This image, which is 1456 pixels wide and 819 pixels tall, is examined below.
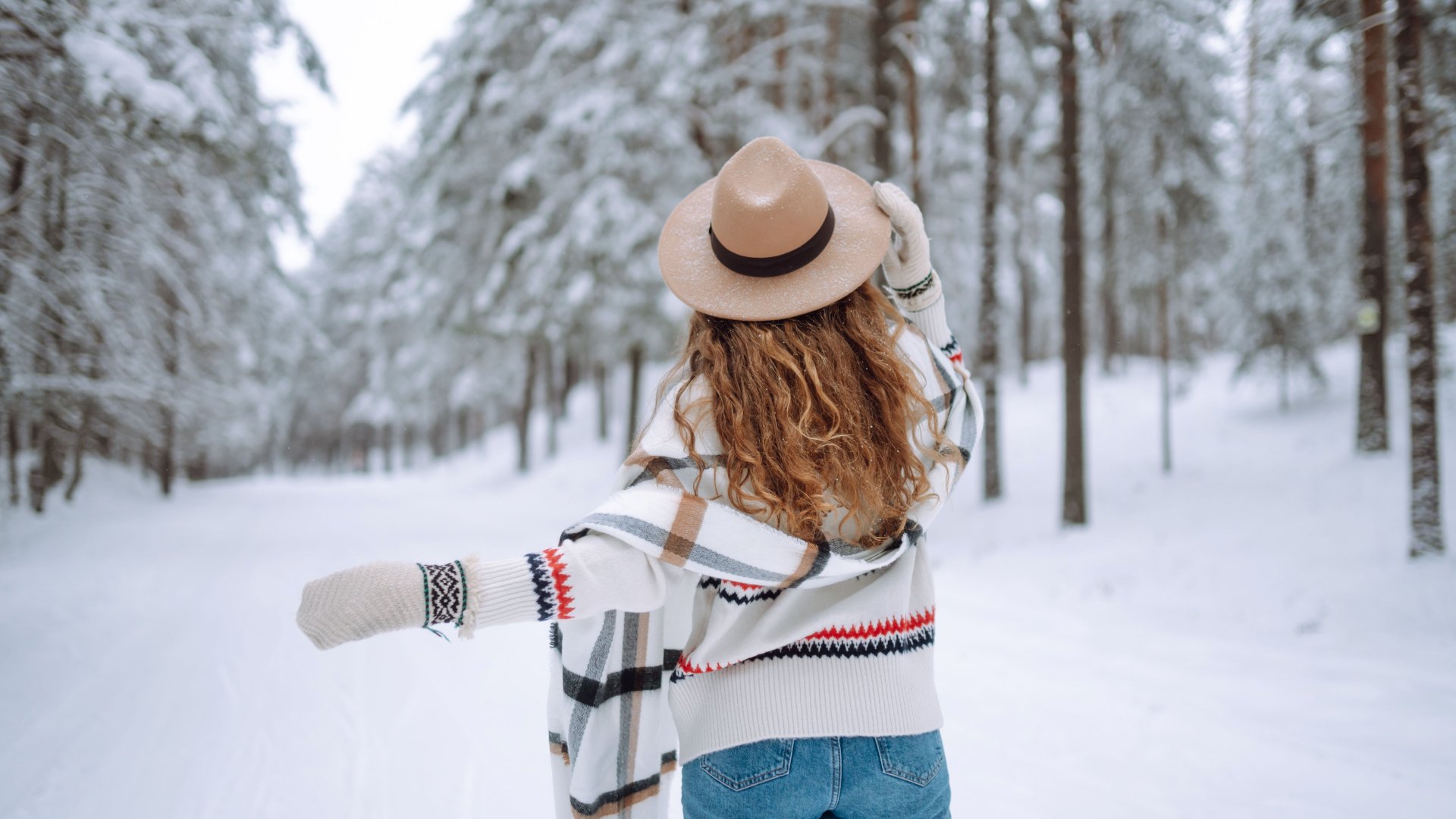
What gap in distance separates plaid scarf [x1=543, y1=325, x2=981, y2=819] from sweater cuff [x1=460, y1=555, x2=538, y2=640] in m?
0.05

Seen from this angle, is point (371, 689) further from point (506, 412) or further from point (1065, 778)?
point (506, 412)

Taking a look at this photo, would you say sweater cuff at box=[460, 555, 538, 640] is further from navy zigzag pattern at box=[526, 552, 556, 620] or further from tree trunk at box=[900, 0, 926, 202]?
tree trunk at box=[900, 0, 926, 202]

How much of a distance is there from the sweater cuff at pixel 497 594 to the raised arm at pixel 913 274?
46.9 inches

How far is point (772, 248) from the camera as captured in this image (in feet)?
5.39

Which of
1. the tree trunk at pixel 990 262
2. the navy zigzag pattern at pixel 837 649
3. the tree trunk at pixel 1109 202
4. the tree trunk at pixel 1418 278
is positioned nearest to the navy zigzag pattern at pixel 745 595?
the navy zigzag pattern at pixel 837 649

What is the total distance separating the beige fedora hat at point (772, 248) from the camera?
162 cm

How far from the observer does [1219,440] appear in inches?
540

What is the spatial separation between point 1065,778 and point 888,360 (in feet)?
10.4

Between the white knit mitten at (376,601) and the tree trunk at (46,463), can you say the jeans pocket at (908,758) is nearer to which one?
the white knit mitten at (376,601)

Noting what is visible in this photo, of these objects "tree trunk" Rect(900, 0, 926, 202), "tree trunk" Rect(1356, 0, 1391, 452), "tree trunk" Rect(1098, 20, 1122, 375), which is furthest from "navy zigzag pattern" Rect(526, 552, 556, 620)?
"tree trunk" Rect(1098, 20, 1122, 375)

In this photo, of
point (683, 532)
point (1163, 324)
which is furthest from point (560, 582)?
point (1163, 324)

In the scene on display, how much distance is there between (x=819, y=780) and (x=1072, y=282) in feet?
33.2

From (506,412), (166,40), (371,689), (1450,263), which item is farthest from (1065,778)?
(506,412)

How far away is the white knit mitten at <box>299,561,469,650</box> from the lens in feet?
3.92
